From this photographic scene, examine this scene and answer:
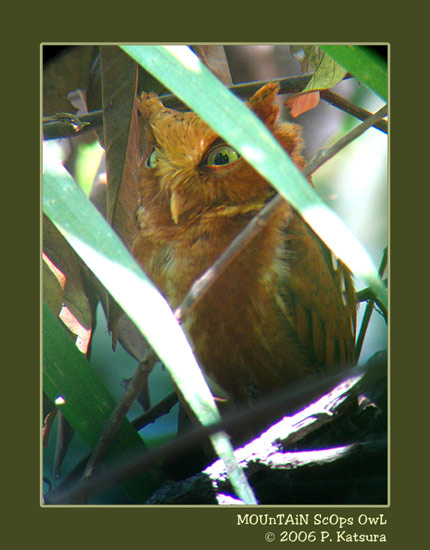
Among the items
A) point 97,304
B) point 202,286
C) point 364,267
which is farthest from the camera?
point 97,304

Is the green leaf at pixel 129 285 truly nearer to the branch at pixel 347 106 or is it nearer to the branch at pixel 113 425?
the branch at pixel 113 425

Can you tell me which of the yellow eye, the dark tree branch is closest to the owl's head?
the yellow eye

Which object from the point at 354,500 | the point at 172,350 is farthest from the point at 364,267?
the point at 354,500

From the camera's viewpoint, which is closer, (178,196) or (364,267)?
(364,267)

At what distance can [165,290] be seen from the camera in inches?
47.2

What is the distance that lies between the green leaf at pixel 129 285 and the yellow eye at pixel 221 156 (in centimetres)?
30

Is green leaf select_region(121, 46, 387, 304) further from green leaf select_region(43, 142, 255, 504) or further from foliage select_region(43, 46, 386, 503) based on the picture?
green leaf select_region(43, 142, 255, 504)

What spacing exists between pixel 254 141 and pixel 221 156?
277 millimetres

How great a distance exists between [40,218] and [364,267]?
2.11ft

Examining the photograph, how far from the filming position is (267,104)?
45.3 inches

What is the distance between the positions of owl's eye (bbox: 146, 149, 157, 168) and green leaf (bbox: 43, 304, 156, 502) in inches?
14.4

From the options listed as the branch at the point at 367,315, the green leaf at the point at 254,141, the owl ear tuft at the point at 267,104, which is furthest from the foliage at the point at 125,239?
the branch at the point at 367,315

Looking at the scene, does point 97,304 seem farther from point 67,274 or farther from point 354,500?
point 354,500

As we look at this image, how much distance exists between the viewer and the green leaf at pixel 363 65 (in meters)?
1.09
